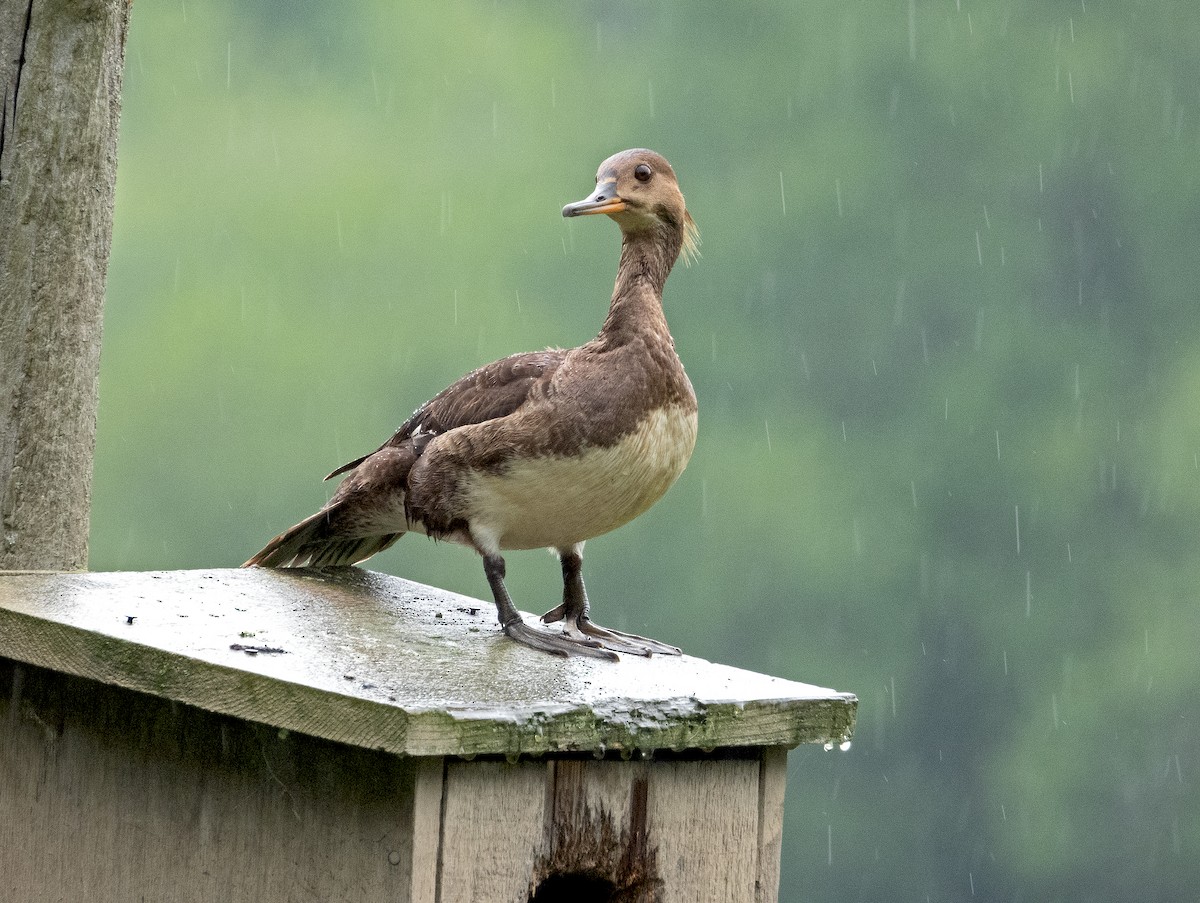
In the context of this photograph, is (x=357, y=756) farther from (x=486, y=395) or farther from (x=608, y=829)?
(x=486, y=395)

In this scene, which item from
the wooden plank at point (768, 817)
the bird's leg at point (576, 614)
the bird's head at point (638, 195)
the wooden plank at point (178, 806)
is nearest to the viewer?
the wooden plank at point (178, 806)

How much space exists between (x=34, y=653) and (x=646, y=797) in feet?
2.72

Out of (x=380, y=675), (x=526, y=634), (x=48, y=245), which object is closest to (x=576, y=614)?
(x=526, y=634)

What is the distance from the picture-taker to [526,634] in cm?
247

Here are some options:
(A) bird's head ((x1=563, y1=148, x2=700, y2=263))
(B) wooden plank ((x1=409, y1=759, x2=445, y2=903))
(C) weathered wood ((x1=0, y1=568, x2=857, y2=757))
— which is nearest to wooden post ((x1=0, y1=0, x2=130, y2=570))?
(C) weathered wood ((x1=0, y1=568, x2=857, y2=757))

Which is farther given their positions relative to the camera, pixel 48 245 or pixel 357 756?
pixel 48 245

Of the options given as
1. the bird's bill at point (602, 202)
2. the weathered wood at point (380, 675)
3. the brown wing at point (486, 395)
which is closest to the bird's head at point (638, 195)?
the bird's bill at point (602, 202)

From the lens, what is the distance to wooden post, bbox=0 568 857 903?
2031mm

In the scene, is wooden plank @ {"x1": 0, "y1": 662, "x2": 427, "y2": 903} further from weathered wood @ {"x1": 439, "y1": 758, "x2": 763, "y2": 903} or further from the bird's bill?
the bird's bill

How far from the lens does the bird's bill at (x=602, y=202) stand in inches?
92.2

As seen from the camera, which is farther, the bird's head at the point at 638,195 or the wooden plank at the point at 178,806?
the bird's head at the point at 638,195

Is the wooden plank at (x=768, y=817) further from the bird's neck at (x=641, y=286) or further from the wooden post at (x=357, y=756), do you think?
the bird's neck at (x=641, y=286)

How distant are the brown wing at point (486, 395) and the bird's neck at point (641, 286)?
0.36 ft

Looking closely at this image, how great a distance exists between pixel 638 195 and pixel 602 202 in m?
0.07
